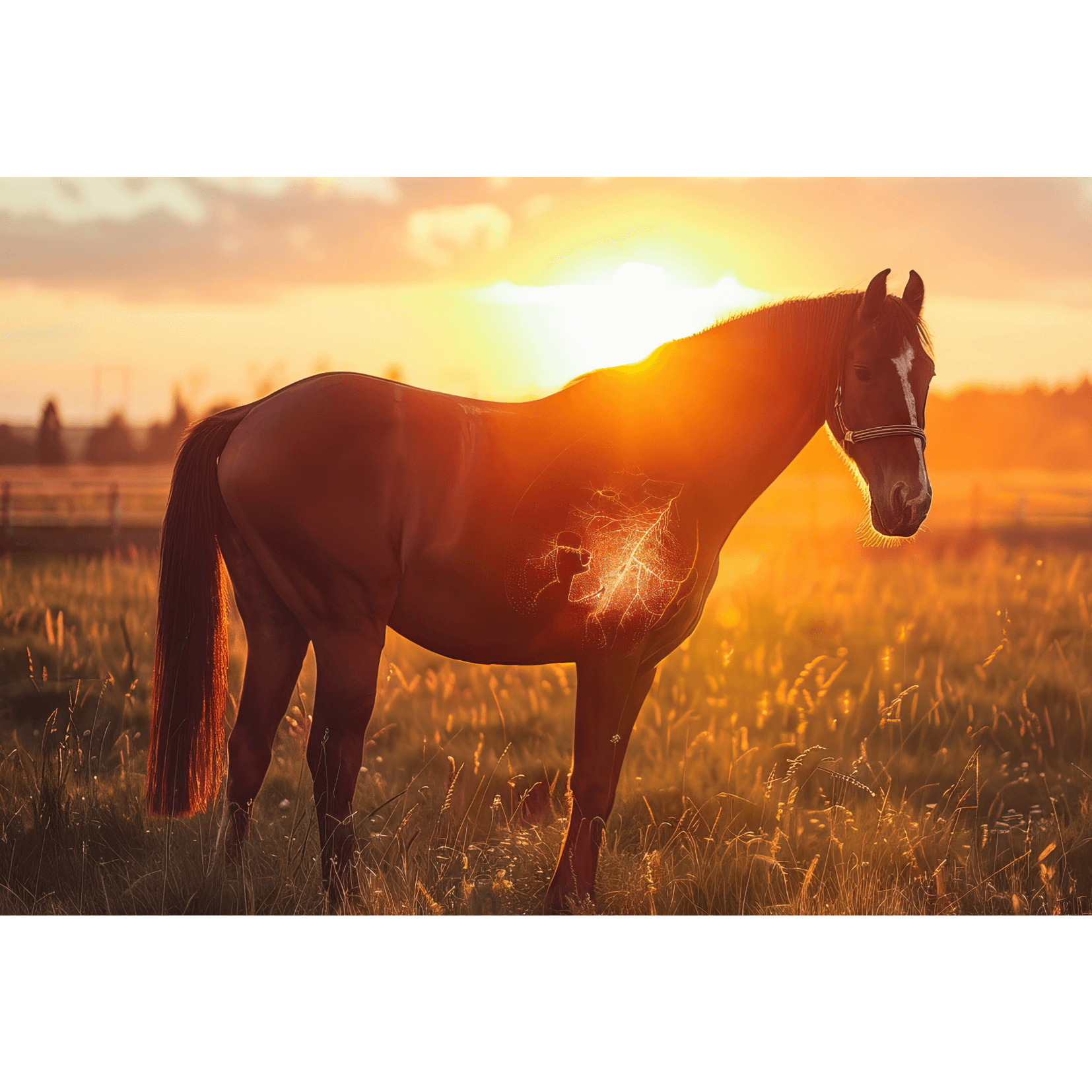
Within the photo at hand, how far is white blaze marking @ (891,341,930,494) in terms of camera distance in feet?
12.4

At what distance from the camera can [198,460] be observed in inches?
161

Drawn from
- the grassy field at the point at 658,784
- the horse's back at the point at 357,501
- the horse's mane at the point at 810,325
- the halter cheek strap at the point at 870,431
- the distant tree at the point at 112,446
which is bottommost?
the grassy field at the point at 658,784

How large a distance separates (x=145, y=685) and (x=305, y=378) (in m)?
2.57

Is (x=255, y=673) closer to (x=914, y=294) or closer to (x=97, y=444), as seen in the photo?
(x=914, y=294)

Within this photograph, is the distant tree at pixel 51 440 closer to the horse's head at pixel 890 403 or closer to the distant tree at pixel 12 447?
the distant tree at pixel 12 447

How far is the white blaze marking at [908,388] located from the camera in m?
3.77

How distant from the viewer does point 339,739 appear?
12.7ft

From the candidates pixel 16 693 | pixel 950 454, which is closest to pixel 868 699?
pixel 950 454

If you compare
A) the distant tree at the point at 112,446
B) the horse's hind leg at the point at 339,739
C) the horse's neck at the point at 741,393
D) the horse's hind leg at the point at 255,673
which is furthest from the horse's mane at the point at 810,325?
the distant tree at the point at 112,446

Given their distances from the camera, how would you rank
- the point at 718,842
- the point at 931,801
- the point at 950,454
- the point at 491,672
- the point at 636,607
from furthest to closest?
the point at 950,454 → the point at 491,672 → the point at 931,801 → the point at 718,842 → the point at 636,607

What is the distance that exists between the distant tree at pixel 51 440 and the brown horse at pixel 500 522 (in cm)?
254

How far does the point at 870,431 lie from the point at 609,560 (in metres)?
1.30

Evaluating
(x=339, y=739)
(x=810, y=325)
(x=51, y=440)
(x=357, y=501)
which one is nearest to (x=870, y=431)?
(x=810, y=325)

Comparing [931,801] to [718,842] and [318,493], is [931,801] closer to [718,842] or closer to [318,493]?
[718,842]
